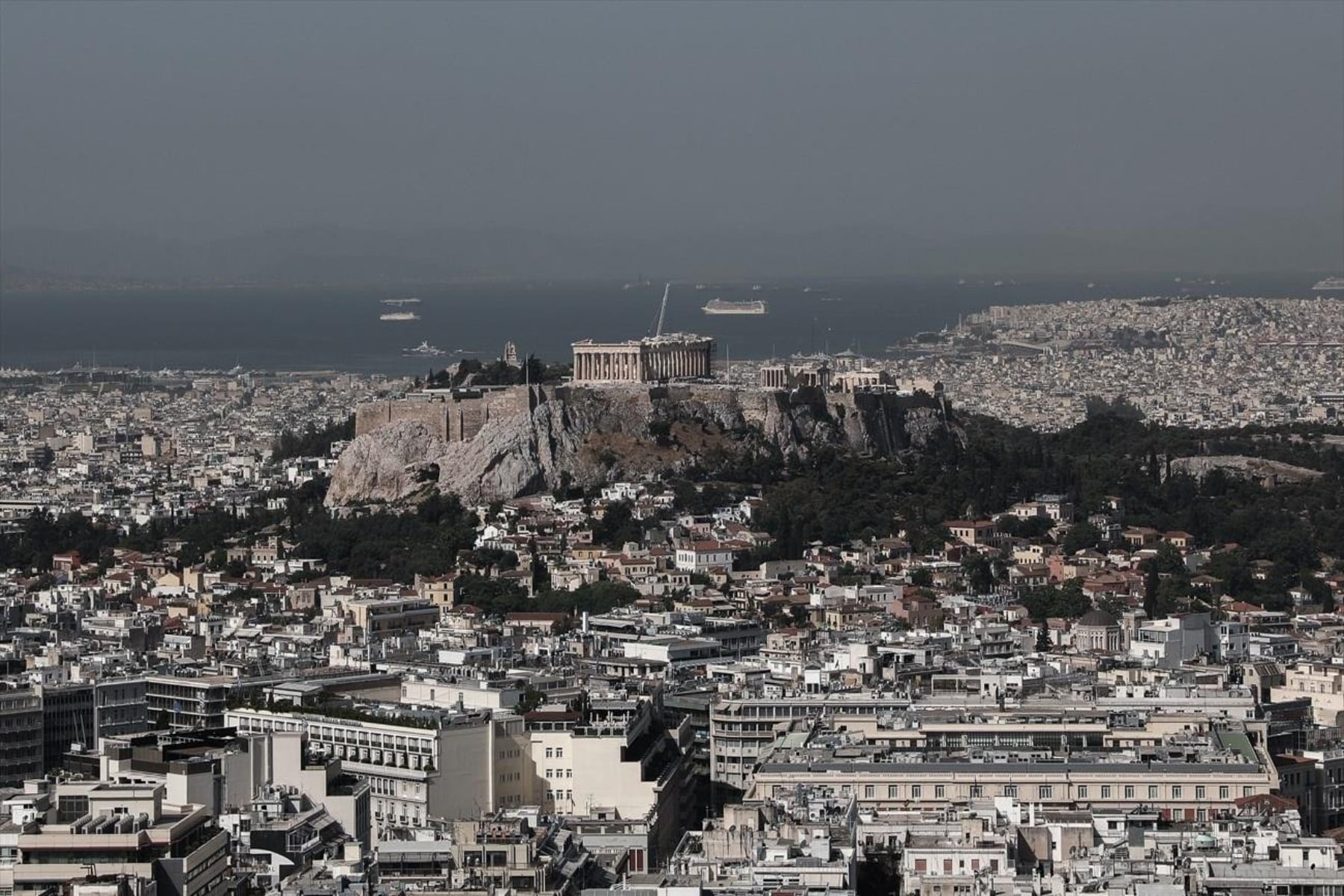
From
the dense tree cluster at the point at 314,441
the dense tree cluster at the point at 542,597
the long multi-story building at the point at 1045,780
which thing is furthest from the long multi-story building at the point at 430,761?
the dense tree cluster at the point at 314,441

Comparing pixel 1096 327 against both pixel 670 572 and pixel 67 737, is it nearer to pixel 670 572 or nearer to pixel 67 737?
pixel 670 572

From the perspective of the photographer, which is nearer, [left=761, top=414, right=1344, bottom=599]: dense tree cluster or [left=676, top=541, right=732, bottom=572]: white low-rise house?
[left=676, top=541, right=732, bottom=572]: white low-rise house

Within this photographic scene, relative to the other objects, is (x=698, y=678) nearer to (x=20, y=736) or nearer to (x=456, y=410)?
(x=20, y=736)

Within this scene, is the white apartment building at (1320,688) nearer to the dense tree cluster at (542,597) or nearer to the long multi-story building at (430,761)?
the long multi-story building at (430,761)

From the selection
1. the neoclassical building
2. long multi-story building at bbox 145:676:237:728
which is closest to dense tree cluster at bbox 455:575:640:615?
the neoclassical building

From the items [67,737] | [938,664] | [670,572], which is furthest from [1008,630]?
[67,737]

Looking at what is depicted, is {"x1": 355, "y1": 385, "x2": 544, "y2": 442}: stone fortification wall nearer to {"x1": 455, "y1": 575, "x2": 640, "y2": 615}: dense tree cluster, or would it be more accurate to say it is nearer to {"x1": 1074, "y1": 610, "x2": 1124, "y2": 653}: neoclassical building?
{"x1": 455, "y1": 575, "x2": 640, "y2": 615}: dense tree cluster
